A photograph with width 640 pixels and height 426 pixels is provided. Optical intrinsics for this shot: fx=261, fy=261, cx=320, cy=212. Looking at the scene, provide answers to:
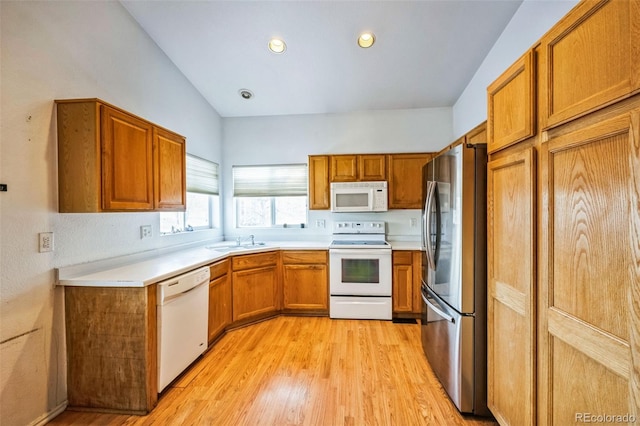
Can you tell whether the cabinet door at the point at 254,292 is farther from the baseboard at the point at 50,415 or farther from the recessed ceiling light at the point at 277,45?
the recessed ceiling light at the point at 277,45

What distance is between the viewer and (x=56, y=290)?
170 centimetres

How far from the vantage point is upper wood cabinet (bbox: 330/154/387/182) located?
357 cm

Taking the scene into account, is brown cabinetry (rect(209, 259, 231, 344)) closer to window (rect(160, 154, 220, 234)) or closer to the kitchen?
the kitchen

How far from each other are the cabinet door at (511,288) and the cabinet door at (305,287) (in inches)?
76.1

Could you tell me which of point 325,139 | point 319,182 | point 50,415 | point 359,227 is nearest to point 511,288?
point 359,227

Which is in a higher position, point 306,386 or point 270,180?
point 270,180

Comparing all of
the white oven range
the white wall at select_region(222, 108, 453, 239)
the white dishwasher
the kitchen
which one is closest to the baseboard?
the kitchen

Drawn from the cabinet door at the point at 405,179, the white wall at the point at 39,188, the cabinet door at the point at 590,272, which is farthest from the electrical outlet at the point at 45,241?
the cabinet door at the point at 405,179

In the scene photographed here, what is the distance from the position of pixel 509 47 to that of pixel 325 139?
7.42 feet

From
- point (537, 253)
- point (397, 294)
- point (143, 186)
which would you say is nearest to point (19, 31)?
point (143, 186)

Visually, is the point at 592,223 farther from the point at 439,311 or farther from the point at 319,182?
the point at 319,182

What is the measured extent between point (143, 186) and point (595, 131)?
2.59 metres

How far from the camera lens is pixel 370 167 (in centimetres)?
358

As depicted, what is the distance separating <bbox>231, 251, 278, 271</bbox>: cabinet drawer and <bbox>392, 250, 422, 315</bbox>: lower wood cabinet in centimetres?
149
